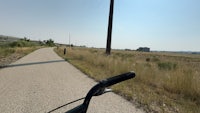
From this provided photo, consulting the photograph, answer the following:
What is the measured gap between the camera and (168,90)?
789cm

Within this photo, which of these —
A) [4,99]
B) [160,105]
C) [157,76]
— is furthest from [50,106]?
[157,76]

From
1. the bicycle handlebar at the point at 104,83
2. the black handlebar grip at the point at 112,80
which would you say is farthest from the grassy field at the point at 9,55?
the black handlebar grip at the point at 112,80

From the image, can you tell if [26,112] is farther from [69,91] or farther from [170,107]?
[170,107]

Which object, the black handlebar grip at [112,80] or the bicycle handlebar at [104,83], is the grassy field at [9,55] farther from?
the black handlebar grip at [112,80]

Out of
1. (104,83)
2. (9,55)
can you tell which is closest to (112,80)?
(104,83)

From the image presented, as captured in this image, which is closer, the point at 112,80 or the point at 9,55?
the point at 112,80

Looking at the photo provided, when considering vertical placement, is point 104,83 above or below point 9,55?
above

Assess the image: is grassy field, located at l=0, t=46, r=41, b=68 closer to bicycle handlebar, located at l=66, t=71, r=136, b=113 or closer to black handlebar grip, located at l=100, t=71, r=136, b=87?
bicycle handlebar, located at l=66, t=71, r=136, b=113

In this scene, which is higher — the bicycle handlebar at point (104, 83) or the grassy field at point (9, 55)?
the bicycle handlebar at point (104, 83)

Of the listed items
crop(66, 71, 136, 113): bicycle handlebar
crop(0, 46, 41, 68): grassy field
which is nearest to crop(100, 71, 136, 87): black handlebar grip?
crop(66, 71, 136, 113): bicycle handlebar

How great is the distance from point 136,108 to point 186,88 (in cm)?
289

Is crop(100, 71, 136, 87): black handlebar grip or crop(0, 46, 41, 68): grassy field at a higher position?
crop(100, 71, 136, 87): black handlebar grip

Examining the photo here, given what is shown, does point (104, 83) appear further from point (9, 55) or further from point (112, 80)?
point (9, 55)

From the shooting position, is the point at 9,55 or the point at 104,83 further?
the point at 9,55
